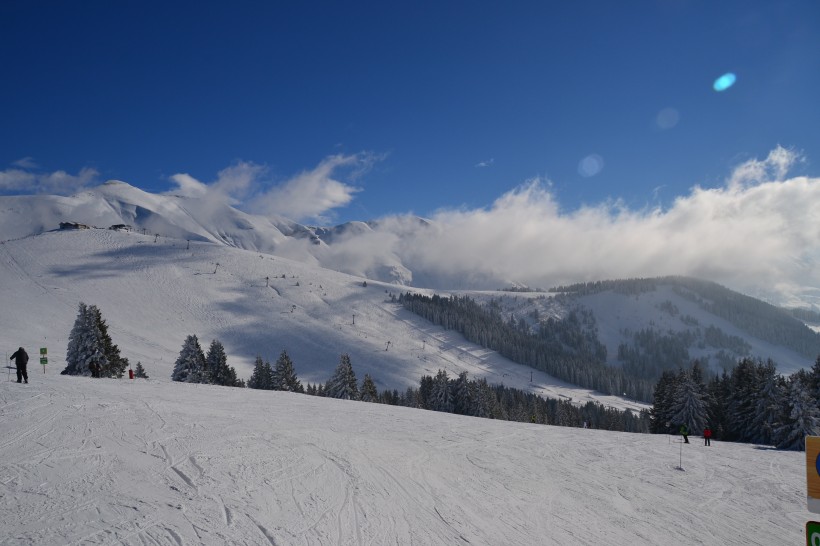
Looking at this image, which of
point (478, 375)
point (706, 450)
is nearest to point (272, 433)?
point (706, 450)

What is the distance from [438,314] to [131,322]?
119 metres

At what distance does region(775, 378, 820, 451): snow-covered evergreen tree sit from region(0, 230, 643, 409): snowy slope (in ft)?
288

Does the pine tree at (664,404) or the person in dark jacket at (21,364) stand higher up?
the person in dark jacket at (21,364)

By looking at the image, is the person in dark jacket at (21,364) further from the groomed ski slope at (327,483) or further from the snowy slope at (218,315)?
the snowy slope at (218,315)

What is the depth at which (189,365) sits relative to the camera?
47.9 m

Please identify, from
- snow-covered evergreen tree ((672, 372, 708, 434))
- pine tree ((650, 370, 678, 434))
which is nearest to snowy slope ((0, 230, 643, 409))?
pine tree ((650, 370, 678, 434))

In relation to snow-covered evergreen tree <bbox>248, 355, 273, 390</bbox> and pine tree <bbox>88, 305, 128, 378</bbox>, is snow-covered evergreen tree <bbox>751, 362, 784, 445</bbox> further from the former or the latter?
pine tree <bbox>88, 305, 128, 378</bbox>

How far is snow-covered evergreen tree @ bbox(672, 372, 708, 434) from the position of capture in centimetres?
4059

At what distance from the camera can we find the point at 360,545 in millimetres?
8117

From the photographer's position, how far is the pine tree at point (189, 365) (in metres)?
47.4

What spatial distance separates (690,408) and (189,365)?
50.2m

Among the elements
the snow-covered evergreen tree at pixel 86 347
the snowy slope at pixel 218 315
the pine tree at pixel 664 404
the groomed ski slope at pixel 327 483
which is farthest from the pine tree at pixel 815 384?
the snowy slope at pixel 218 315

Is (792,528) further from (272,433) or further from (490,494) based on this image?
(272,433)

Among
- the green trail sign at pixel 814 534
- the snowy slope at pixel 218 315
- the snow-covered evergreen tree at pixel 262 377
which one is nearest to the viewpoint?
the green trail sign at pixel 814 534
